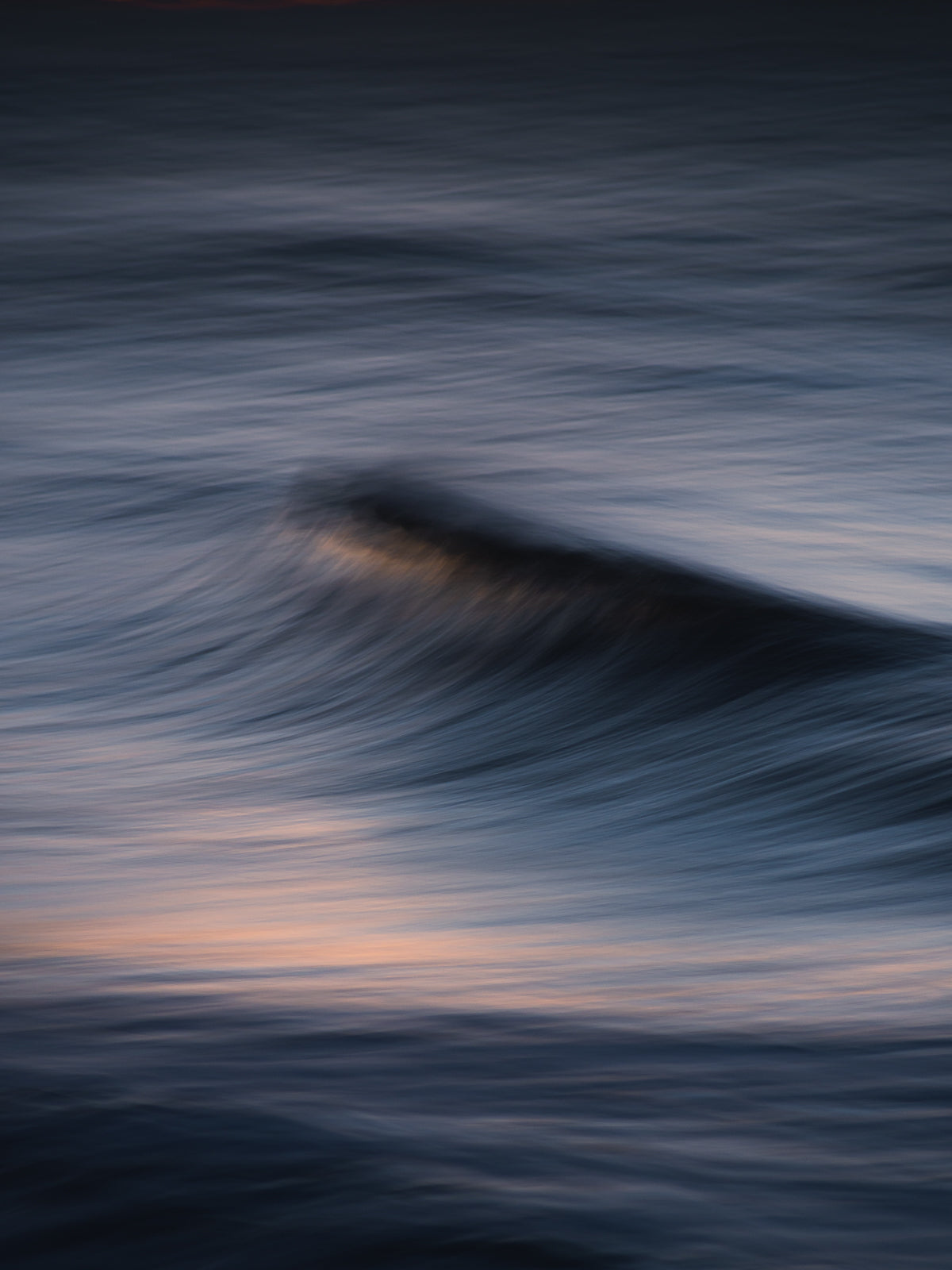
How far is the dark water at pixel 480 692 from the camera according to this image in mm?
1476

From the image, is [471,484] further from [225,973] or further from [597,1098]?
[597,1098]

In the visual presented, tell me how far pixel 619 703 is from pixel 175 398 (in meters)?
3.81

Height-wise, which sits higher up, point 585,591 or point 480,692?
point 585,591

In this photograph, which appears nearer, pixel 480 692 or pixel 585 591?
pixel 480 692

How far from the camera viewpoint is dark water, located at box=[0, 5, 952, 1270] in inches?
58.1

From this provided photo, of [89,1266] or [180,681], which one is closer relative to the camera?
[89,1266]

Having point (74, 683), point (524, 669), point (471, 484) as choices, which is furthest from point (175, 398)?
point (524, 669)

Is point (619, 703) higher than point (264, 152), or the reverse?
point (264, 152)

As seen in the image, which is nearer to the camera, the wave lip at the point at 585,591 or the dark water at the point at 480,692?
the dark water at the point at 480,692

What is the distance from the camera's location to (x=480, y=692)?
3746 mm

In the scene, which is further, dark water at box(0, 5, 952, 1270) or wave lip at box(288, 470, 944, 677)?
wave lip at box(288, 470, 944, 677)

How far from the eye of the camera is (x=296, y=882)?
8.38 ft

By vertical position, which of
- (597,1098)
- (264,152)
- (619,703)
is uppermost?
(264,152)

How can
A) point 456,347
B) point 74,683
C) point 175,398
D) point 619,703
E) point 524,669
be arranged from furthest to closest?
point 456,347
point 175,398
point 74,683
point 524,669
point 619,703
